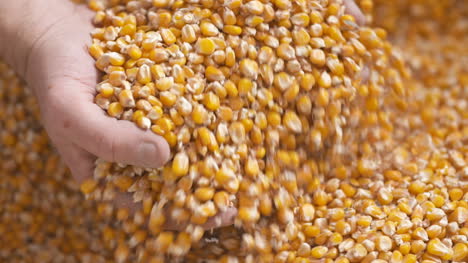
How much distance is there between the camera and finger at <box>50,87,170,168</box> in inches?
63.6

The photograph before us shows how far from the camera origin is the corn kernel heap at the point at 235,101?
1.72m

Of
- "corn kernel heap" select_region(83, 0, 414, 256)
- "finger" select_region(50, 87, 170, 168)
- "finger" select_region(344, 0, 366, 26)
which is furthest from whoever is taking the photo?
"finger" select_region(344, 0, 366, 26)

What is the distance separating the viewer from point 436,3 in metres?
2.91

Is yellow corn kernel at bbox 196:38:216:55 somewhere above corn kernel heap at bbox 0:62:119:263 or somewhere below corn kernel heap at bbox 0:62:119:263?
above

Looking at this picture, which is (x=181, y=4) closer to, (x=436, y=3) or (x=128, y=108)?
(x=128, y=108)

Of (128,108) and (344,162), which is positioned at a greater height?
(128,108)

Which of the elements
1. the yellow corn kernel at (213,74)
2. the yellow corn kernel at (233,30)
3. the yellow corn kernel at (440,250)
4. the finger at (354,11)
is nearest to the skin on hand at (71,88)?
the finger at (354,11)

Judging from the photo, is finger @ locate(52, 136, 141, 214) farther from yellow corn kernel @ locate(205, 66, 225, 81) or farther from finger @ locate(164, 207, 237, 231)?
yellow corn kernel @ locate(205, 66, 225, 81)

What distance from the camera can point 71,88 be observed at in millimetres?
1727

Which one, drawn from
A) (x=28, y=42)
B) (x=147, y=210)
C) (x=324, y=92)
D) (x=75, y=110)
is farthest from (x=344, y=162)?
(x=28, y=42)

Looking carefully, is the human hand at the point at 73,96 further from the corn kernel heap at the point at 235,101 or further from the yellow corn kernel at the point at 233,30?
the yellow corn kernel at the point at 233,30

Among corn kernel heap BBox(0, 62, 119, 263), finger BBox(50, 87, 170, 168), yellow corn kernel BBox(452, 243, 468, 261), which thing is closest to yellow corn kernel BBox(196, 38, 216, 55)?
finger BBox(50, 87, 170, 168)

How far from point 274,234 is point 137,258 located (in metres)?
0.47

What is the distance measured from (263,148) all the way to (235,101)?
0.18 meters
